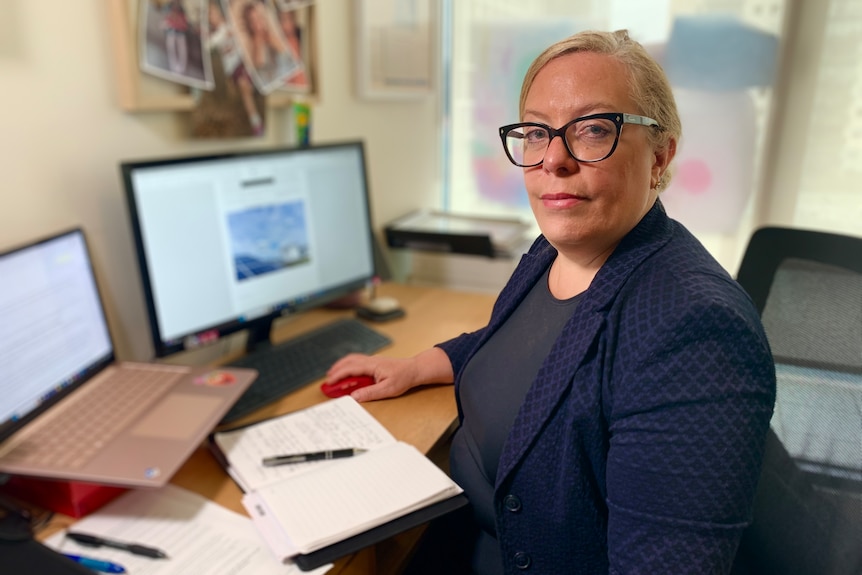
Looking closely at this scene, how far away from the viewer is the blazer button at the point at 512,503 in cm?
56

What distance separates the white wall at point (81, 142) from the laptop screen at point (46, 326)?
0.05 meters

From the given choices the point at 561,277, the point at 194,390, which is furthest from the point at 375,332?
the point at 561,277

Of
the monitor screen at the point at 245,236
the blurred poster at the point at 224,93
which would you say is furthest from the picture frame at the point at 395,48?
the blurred poster at the point at 224,93

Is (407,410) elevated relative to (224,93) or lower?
lower

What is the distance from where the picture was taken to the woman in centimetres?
47

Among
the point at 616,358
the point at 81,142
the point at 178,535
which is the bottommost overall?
the point at 178,535

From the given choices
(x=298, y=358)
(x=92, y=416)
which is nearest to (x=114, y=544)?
(x=92, y=416)

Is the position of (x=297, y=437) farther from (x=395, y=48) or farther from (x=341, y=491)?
(x=395, y=48)

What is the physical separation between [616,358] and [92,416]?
2.53 feet

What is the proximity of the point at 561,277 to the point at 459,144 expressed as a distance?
307 millimetres

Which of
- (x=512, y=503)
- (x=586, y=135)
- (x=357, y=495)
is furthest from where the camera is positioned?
(x=357, y=495)

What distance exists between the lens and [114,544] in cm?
74

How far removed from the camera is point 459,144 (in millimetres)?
779

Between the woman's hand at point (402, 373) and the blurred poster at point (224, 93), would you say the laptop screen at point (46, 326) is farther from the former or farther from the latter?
the woman's hand at point (402, 373)
